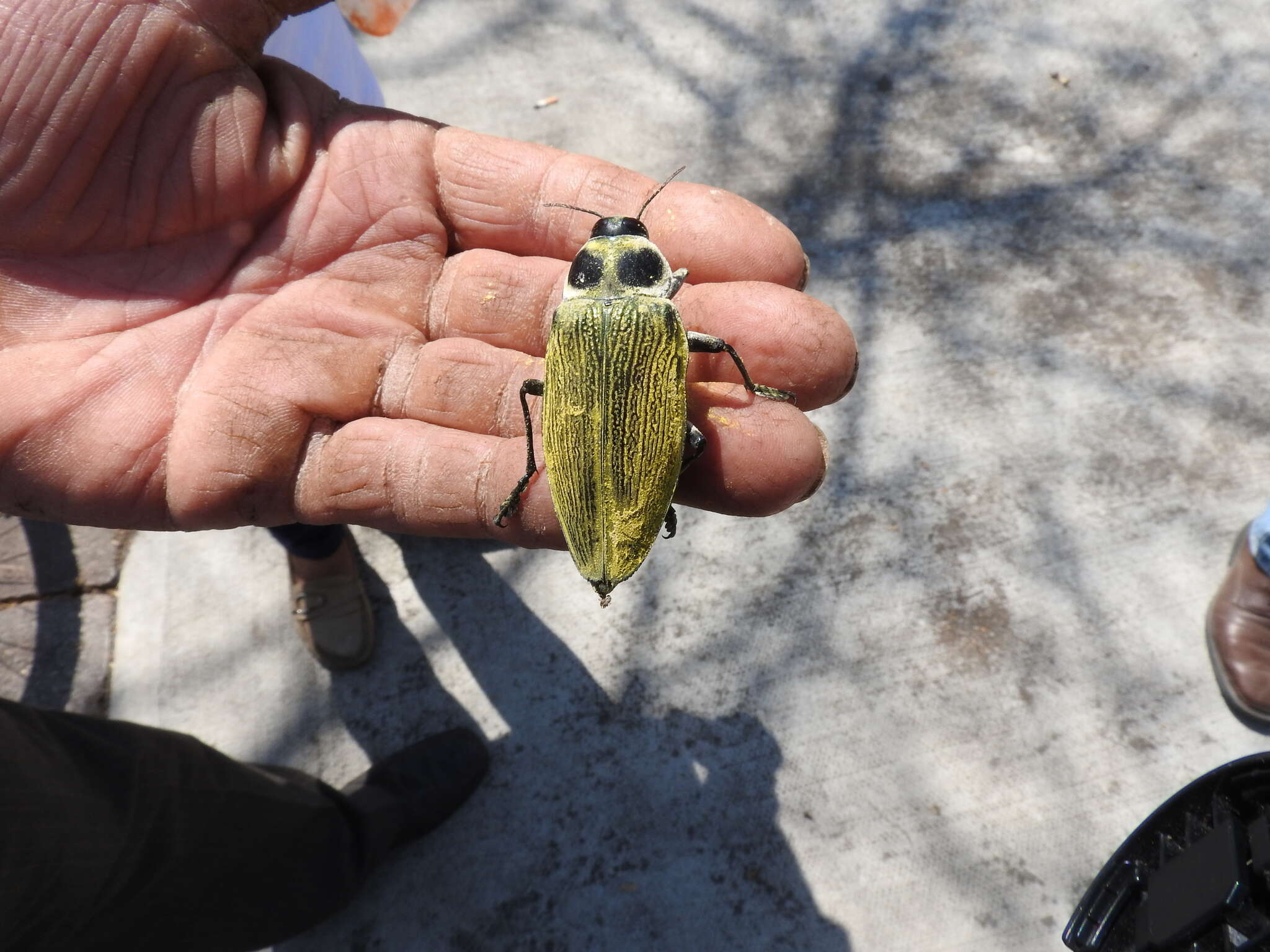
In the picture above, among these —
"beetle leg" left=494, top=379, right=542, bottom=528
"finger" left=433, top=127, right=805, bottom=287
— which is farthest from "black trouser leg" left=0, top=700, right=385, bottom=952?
"finger" left=433, top=127, right=805, bottom=287

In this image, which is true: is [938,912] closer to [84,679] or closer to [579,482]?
[579,482]

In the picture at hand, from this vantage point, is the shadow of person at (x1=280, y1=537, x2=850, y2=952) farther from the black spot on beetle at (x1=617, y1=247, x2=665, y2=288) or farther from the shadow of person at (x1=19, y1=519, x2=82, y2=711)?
the black spot on beetle at (x1=617, y1=247, x2=665, y2=288)

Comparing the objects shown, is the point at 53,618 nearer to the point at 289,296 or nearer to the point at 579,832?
the point at 289,296

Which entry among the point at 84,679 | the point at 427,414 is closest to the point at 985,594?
the point at 427,414

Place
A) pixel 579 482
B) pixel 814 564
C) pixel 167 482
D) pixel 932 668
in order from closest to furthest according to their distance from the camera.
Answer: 1. pixel 579 482
2. pixel 167 482
3. pixel 932 668
4. pixel 814 564

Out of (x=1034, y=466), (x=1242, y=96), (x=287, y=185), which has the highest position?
(x=287, y=185)

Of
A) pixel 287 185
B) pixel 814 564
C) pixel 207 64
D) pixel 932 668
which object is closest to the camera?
pixel 207 64

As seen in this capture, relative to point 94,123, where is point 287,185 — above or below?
below
